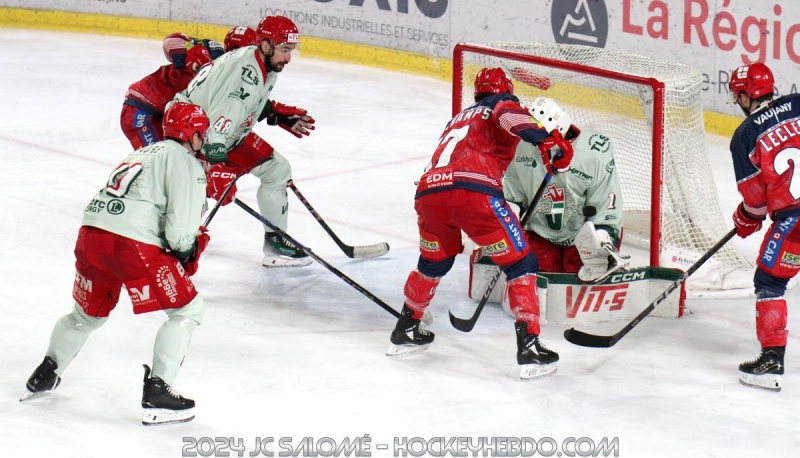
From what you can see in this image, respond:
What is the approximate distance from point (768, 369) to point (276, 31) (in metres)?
2.42

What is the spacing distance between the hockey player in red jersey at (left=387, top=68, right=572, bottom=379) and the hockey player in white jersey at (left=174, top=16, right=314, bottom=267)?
105 cm

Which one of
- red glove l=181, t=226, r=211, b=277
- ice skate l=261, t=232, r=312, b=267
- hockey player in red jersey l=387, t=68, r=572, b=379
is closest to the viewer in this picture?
red glove l=181, t=226, r=211, b=277

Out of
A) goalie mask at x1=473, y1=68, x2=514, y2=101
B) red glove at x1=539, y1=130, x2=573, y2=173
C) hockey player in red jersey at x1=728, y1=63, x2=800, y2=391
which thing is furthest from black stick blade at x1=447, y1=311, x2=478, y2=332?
hockey player in red jersey at x1=728, y1=63, x2=800, y2=391

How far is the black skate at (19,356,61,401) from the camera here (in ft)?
13.2

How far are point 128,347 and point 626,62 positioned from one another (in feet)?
8.83

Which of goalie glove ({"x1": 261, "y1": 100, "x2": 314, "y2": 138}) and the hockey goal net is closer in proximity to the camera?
the hockey goal net

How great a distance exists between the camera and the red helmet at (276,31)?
16.8ft

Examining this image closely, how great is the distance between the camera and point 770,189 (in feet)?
13.8

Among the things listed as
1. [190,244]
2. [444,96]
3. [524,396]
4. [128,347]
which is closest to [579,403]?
[524,396]

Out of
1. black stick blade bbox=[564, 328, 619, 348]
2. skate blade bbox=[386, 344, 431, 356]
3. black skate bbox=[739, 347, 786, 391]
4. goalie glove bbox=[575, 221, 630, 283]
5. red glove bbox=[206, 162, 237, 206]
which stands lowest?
skate blade bbox=[386, 344, 431, 356]

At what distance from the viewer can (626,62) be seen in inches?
226

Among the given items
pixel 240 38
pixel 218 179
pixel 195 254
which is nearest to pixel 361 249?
pixel 218 179

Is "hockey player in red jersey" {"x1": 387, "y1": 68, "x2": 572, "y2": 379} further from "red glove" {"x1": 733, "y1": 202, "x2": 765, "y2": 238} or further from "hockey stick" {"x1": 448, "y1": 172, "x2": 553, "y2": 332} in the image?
"red glove" {"x1": 733, "y1": 202, "x2": 765, "y2": 238}

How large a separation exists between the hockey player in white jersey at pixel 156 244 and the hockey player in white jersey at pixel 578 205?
5.16 feet
